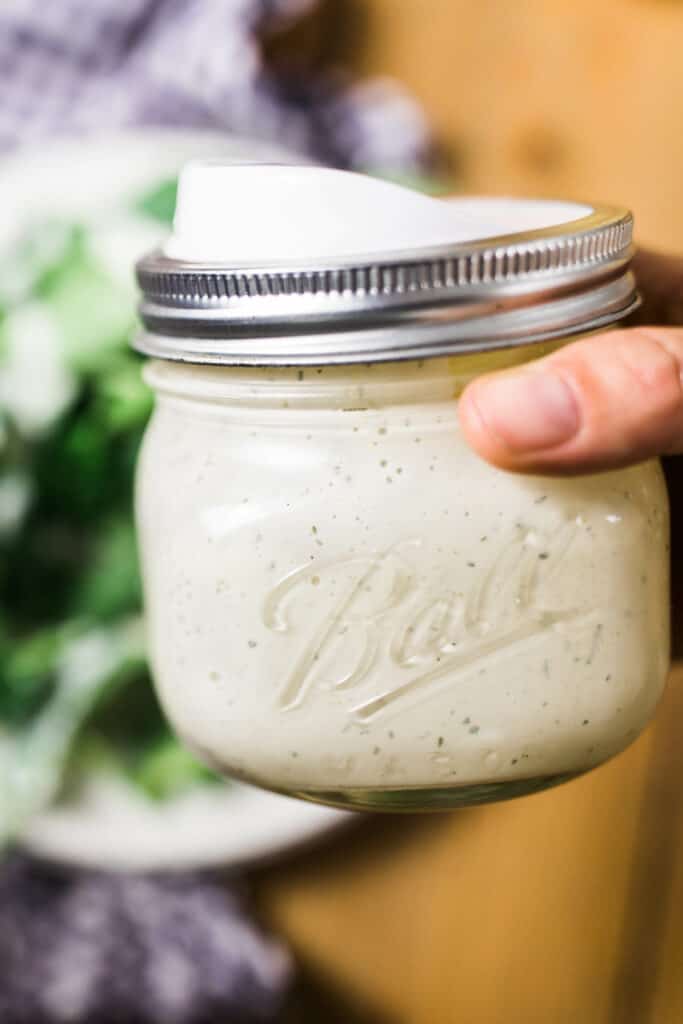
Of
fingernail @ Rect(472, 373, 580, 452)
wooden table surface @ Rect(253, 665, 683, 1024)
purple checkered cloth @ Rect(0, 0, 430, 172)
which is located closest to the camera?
fingernail @ Rect(472, 373, 580, 452)

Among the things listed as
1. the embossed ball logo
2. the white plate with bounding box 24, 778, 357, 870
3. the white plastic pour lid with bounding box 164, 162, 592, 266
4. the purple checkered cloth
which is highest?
the white plastic pour lid with bounding box 164, 162, 592, 266

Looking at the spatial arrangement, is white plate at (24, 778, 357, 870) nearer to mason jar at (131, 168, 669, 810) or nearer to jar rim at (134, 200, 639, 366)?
mason jar at (131, 168, 669, 810)

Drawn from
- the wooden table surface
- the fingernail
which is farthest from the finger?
the wooden table surface

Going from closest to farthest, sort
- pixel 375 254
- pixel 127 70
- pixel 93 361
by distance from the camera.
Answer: pixel 375 254 < pixel 93 361 < pixel 127 70

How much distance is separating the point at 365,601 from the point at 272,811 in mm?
528

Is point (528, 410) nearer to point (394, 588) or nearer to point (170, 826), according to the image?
point (394, 588)

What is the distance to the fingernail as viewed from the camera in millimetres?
412

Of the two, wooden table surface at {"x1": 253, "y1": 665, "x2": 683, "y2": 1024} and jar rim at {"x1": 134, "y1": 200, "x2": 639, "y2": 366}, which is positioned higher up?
jar rim at {"x1": 134, "y1": 200, "x2": 639, "y2": 366}

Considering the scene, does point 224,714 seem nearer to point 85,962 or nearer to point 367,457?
point 367,457

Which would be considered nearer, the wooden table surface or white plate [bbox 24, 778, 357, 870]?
the wooden table surface

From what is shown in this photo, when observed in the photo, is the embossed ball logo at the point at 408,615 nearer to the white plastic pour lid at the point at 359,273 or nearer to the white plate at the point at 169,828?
the white plastic pour lid at the point at 359,273

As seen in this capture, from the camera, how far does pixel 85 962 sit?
0.91m

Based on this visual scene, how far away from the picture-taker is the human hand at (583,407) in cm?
41

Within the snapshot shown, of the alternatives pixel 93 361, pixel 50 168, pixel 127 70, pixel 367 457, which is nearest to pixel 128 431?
pixel 93 361
